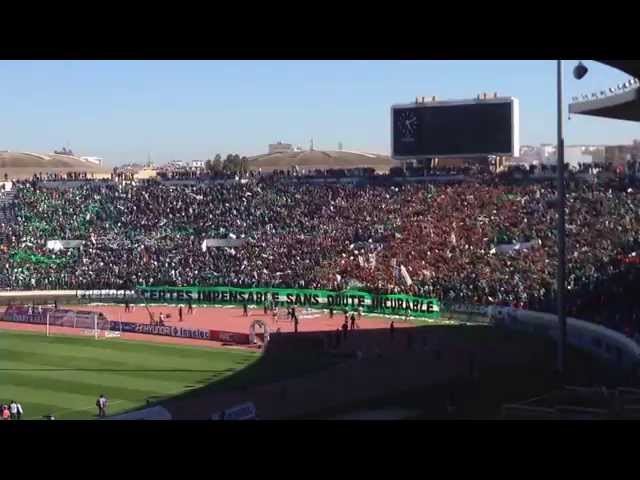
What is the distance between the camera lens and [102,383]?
925 inches

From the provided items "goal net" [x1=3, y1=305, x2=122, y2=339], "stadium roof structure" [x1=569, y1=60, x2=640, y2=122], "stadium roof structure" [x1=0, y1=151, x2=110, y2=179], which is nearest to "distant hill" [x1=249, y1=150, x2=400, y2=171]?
→ "stadium roof structure" [x1=0, y1=151, x2=110, y2=179]

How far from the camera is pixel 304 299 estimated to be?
38.5 meters

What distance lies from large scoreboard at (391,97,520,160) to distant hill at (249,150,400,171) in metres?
19.5

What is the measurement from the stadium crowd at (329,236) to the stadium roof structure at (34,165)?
18.2 metres

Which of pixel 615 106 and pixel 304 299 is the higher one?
pixel 615 106

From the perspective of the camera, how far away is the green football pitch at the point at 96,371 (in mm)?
21344

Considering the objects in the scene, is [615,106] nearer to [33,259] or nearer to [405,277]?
[405,277]

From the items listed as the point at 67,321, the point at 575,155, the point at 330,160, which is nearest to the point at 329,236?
the point at 67,321

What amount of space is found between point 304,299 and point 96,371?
14.2 m

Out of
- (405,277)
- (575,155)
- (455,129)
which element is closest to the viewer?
(405,277)
